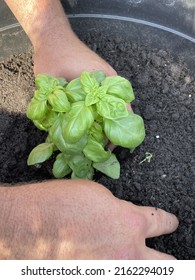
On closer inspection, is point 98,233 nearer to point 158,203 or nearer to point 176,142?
point 158,203

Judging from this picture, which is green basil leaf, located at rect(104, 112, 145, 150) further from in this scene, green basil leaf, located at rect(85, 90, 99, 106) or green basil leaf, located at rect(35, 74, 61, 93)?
green basil leaf, located at rect(35, 74, 61, 93)

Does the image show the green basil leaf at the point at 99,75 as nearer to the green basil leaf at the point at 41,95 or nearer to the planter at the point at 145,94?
the green basil leaf at the point at 41,95

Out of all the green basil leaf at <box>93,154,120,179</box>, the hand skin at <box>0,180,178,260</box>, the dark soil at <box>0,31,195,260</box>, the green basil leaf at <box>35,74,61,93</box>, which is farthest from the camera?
the dark soil at <box>0,31,195,260</box>

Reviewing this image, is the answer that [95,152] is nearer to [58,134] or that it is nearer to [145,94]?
[58,134]

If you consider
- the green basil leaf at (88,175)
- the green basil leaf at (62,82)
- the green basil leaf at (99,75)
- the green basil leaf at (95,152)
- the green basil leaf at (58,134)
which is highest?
the green basil leaf at (99,75)

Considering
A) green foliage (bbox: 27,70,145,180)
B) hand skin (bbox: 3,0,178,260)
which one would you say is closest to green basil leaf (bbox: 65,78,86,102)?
green foliage (bbox: 27,70,145,180)

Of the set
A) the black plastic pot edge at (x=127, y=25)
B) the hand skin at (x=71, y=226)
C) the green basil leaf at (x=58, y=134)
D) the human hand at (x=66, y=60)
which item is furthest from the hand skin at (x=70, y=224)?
the black plastic pot edge at (x=127, y=25)

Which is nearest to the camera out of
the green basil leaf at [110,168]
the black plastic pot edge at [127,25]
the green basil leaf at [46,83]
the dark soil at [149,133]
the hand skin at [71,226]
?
the hand skin at [71,226]
